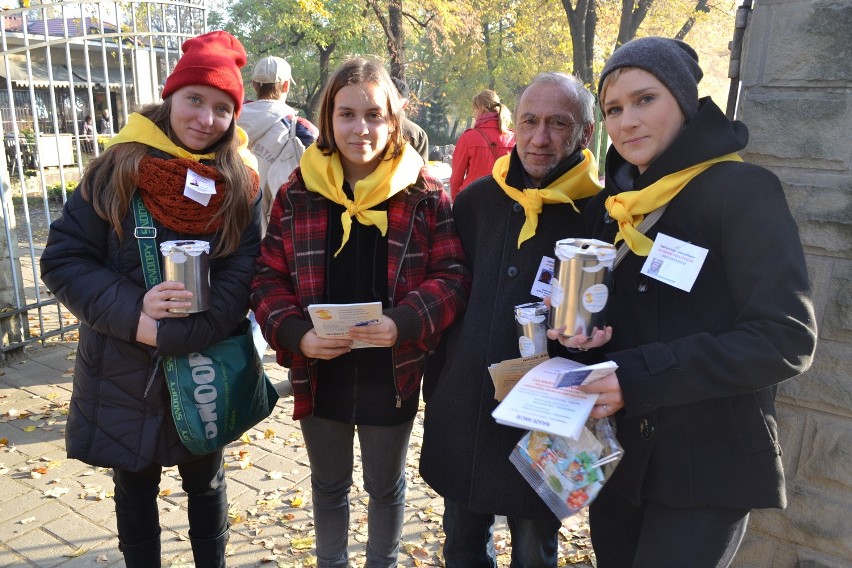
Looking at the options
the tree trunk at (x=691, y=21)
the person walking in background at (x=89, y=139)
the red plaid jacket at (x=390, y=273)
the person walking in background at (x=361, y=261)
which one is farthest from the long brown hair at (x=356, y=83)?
the tree trunk at (x=691, y=21)

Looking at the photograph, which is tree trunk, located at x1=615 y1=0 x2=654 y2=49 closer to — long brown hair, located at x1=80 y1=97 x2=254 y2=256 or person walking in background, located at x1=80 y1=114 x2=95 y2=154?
person walking in background, located at x1=80 y1=114 x2=95 y2=154

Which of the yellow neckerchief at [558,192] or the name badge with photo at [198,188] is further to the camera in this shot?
the name badge with photo at [198,188]

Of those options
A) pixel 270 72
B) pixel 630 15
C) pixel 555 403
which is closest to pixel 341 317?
pixel 555 403

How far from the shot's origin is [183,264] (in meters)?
2.10

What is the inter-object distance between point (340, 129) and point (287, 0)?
20.7 m

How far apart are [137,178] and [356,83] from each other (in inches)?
32.4

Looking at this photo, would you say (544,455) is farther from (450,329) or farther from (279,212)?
(279,212)

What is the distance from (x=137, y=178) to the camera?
7.33ft

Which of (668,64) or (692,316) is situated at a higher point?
(668,64)

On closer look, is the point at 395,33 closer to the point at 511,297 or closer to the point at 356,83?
the point at 356,83

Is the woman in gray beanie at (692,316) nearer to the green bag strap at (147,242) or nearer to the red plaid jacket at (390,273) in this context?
the red plaid jacket at (390,273)

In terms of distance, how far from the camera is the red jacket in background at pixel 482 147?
636cm

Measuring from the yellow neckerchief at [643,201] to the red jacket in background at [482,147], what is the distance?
14.8 ft

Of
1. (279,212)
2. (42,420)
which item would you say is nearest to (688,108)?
(279,212)
